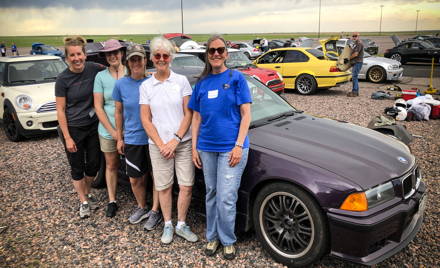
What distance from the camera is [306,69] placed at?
11.4 metres

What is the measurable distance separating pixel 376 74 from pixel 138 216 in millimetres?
12833

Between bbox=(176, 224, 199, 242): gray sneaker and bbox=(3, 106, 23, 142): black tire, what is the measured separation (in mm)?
5243

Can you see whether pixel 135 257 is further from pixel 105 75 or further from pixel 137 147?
pixel 105 75

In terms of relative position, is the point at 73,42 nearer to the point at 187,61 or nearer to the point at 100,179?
the point at 100,179

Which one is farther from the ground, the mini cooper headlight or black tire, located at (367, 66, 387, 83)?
black tire, located at (367, 66, 387, 83)

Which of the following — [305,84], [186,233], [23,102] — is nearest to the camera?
[186,233]

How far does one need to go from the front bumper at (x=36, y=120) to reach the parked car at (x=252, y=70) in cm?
434

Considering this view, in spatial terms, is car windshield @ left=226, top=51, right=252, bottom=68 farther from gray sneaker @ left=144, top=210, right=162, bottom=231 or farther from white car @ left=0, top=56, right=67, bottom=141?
gray sneaker @ left=144, top=210, right=162, bottom=231

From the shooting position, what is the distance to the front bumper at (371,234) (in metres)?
2.37

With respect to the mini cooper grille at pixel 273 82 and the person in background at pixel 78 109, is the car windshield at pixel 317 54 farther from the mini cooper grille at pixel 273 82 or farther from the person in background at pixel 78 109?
the person in background at pixel 78 109

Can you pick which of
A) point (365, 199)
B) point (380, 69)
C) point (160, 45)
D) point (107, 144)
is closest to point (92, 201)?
point (107, 144)

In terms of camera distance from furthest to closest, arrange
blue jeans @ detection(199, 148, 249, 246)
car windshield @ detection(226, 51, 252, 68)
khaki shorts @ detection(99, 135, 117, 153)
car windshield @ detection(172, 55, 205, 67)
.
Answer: car windshield @ detection(226, 51, 252, 68)
car windshield @ detection(172, 55, 205, 67)
khaki shorts @ detection(99, 135, 117, 153)
blue jeans @ detection(199, 148, 249, 246)

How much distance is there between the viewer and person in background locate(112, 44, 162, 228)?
3139 millimetres

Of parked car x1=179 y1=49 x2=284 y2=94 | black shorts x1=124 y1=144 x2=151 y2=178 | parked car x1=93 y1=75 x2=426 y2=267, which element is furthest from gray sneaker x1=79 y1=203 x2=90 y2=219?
parked car x1=179 y1=49 x2=284 y2=94
